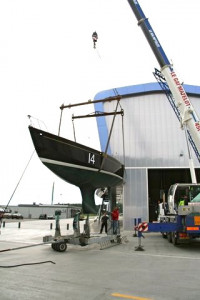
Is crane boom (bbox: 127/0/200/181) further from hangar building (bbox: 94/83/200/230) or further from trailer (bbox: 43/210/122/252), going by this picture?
trailer (bbox: 43/210/122/252)

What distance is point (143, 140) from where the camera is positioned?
18.0 metres

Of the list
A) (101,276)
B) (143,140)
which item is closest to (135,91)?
(143,140)

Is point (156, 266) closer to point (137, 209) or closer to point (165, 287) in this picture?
point (165, 287)

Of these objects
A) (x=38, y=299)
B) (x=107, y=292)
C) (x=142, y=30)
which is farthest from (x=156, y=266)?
(x=142, y=30)

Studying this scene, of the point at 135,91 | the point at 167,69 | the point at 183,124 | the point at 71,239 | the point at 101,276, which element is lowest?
the point at 101,276

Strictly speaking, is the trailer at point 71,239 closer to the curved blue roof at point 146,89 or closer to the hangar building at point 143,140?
the hangar building at point 143,140

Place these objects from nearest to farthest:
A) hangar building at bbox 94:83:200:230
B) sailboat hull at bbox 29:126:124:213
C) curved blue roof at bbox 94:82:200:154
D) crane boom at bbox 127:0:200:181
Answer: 1. sailboat hull at bbox 29:126:124:213
2. crane boom at bbox 127:0:200:181
3. hangar building at bbox 94:83:200:230
4. curved blue roof at bbox 94:82:200:154

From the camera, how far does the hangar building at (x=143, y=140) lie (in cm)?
1694

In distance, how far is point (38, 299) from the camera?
156 inches

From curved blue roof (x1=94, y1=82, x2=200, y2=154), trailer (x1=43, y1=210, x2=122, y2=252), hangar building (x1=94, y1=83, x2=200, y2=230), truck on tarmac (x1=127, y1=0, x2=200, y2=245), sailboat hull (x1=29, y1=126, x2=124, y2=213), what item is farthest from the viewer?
curved blue roof (x1=94, y1=82, x2=200, y2=154)

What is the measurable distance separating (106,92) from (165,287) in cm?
1620

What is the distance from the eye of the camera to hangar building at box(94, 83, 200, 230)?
55.6ft

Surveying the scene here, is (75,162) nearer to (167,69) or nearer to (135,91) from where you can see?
(167,69)

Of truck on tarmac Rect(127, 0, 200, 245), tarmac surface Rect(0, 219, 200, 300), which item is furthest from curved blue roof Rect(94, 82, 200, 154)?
tarmac surface Rect(0, 219, 200, 300)
